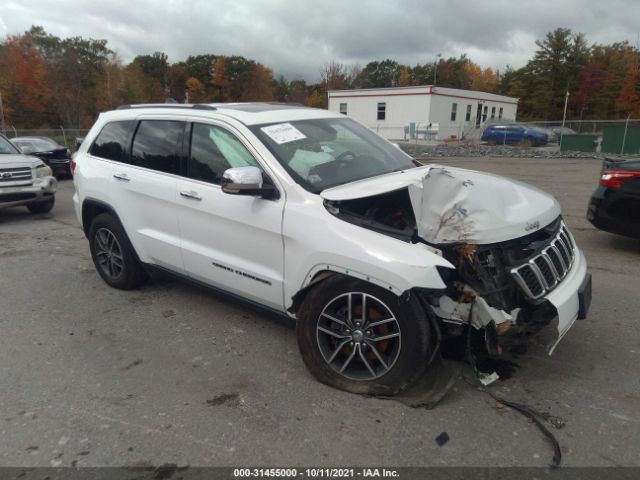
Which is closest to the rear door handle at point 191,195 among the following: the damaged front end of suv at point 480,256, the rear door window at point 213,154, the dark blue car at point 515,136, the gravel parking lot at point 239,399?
the rear door window at point 213,154

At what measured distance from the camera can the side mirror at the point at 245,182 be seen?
326 centimetres

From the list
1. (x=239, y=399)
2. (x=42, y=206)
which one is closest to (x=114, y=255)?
(x=239, y=399)

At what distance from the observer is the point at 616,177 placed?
591cm

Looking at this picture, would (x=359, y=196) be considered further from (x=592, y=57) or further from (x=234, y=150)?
(x=592, y=57)

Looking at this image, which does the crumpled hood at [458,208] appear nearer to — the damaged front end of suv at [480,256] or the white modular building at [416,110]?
the damaged front end of suv at [480,256]

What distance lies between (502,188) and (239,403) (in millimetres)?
2440

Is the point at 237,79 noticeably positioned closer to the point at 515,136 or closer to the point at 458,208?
the point at 515,136

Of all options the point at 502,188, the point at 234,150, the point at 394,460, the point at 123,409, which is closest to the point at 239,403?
the point at 123,409

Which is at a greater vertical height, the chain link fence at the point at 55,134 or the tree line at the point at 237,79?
the tree line at the point at 237,79

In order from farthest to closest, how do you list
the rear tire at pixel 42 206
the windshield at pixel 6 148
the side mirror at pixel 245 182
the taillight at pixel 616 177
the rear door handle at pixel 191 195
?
the rear tire at pixel 42 206 < the windshield at pixel 6 148 < the taillight at pixel 616 177 < the rear door handle at pixel 191 195 < the side mirror at pixel 245 182

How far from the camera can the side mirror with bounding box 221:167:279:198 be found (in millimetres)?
3262

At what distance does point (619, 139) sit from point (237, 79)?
6269cm

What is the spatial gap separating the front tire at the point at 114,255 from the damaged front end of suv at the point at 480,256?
255 centimetres

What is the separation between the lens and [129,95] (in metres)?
55.7
